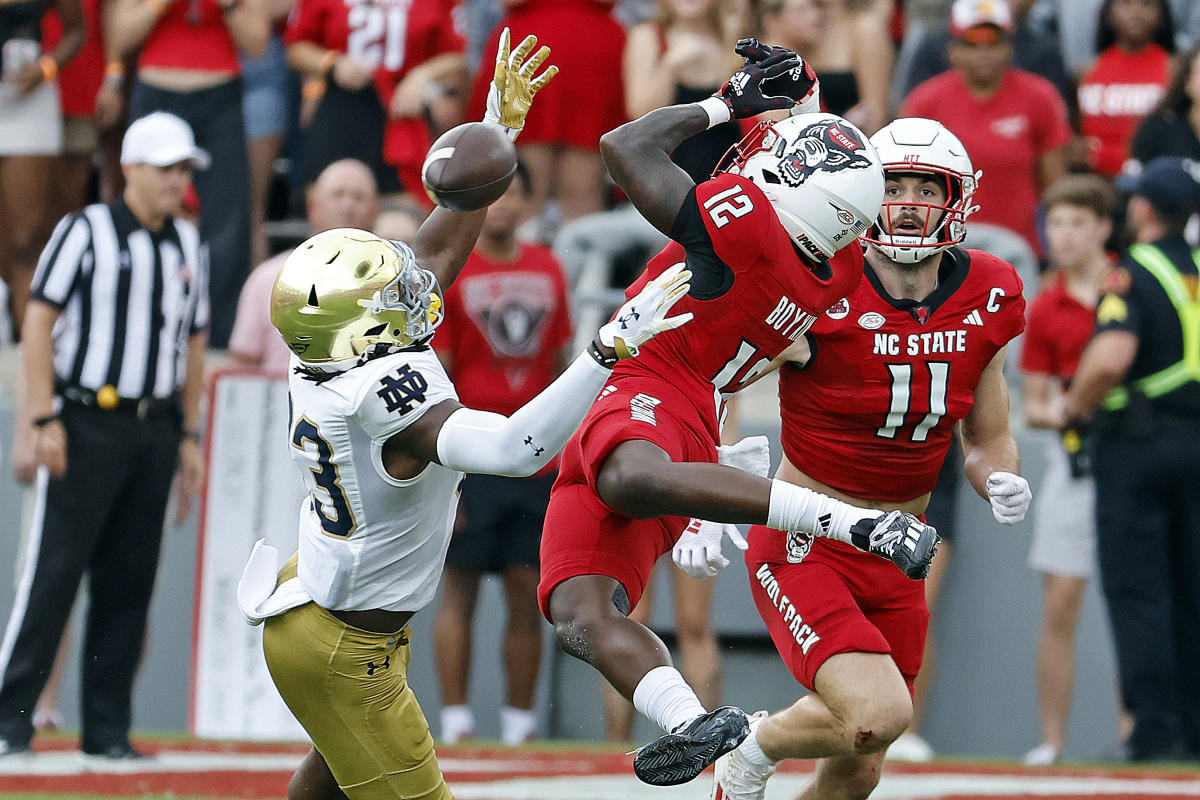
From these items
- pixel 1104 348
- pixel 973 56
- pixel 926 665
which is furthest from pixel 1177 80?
pixel 926 665

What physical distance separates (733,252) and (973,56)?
4.21 m

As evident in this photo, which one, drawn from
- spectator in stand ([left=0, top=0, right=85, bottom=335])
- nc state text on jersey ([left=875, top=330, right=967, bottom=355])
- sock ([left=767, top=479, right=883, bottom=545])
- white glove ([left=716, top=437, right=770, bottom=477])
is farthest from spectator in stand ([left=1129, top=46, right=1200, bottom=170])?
spectator in stand ([left=0, top=0, right=85, bottom=335])

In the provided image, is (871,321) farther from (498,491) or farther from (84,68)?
(84,68)

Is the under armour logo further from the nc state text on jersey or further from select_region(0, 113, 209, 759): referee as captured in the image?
select_region(0, 113, 209, 759): referee

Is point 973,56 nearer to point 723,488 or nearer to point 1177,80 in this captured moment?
point 1177,80

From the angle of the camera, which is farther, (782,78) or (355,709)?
(782,78)

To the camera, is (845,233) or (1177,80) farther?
(1177,80)

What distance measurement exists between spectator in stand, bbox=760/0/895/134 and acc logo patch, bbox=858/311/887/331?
3375 mm

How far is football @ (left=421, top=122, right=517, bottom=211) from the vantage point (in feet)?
14.9

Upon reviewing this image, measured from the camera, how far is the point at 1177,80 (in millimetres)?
8234

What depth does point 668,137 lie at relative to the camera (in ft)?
15.5

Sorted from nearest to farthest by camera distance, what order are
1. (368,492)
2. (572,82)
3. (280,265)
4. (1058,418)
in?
(368,492) < (1058,418) < (280,265) < (572,82)

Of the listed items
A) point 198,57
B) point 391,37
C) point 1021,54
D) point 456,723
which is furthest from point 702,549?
point 1021,54

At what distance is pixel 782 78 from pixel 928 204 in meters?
0.56
